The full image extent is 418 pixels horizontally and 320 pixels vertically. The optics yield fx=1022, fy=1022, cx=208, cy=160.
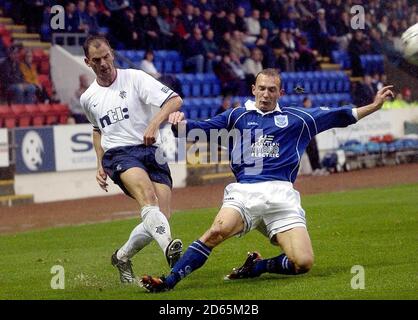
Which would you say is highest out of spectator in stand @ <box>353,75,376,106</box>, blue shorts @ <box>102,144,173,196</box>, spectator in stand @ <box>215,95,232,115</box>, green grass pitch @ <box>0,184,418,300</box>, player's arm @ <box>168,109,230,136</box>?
spectator in stand @ <box>353,75,376,106</box>

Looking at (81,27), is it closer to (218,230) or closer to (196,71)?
(196,71)

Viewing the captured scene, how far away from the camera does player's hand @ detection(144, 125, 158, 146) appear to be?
817cm

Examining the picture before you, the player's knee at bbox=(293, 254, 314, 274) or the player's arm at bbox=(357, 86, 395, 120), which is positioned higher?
the player's arm at bbox=(357, 86, 395, 120)

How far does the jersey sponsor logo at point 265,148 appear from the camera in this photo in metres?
8.48

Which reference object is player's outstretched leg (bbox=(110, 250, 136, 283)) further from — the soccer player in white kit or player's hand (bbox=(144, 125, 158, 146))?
player's hand (bbox=(144, 125, 158, 146))

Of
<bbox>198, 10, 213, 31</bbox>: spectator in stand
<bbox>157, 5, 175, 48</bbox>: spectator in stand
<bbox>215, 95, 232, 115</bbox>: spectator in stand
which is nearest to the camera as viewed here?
<bbox>215, 95, 232, 115</bbox>: spectator in stand

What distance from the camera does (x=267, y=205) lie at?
830 cm

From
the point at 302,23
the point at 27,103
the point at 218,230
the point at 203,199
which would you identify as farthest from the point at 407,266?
the point at 302,23

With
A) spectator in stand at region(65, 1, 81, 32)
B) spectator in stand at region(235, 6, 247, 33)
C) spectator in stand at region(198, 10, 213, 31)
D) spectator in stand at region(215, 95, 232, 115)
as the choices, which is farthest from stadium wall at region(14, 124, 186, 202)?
spectator in stand at region(235, 6, 247, 33)

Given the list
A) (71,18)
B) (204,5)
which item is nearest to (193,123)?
(71,18)

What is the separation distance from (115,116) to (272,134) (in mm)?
1345

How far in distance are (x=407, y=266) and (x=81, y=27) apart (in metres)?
13.5

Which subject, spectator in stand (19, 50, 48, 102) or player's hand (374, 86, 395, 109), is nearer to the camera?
player's hand (374, 86, 395, 109)

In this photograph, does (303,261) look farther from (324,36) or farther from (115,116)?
(324,36)
